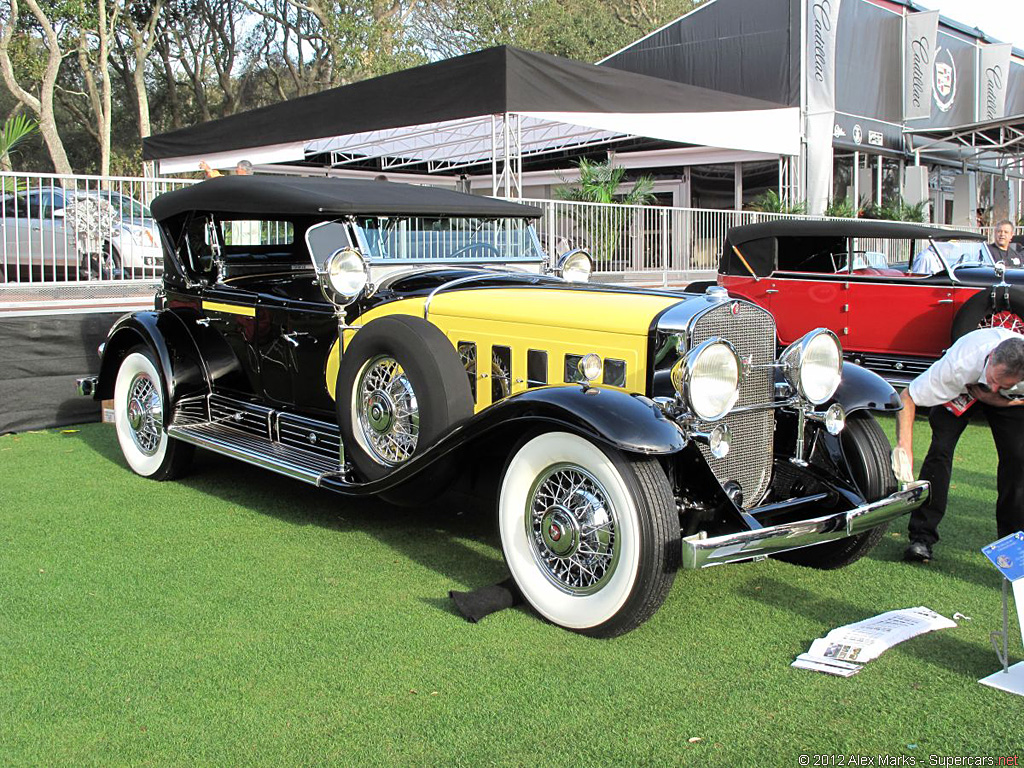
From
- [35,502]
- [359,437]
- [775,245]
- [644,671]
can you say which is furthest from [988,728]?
[775,245]

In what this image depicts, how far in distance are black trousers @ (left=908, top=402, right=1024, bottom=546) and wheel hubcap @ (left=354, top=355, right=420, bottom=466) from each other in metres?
2.46

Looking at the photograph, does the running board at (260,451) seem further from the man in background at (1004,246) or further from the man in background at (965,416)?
the man in background at (1004,246)

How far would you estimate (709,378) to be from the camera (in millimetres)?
3631

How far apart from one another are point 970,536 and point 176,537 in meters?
4.17

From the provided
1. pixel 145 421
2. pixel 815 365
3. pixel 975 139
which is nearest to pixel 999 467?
pixel 815 365

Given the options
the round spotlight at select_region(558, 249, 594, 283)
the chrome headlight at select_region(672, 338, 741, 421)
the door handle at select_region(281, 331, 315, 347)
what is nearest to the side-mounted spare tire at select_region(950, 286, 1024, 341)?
the round spotlight at select_region(558, 249, 594, 283)

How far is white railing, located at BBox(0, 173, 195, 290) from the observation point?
777cm

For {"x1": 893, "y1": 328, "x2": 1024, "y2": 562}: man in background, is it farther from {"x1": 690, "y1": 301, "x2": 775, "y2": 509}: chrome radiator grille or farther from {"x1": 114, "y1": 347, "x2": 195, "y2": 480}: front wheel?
{"x1": 114, "y1": 347, "x2": 195, "y2": 480}: front wheel

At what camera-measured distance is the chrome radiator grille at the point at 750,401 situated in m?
3.95

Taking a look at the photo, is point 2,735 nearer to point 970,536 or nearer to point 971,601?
point 971,601

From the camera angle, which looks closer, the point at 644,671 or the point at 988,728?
the point at 988,728

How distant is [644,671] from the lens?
3283mm

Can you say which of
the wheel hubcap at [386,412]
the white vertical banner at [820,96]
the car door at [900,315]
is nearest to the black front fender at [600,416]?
the wheel hubcap at [386,412]

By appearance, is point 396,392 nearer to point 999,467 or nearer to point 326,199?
point 326,199
